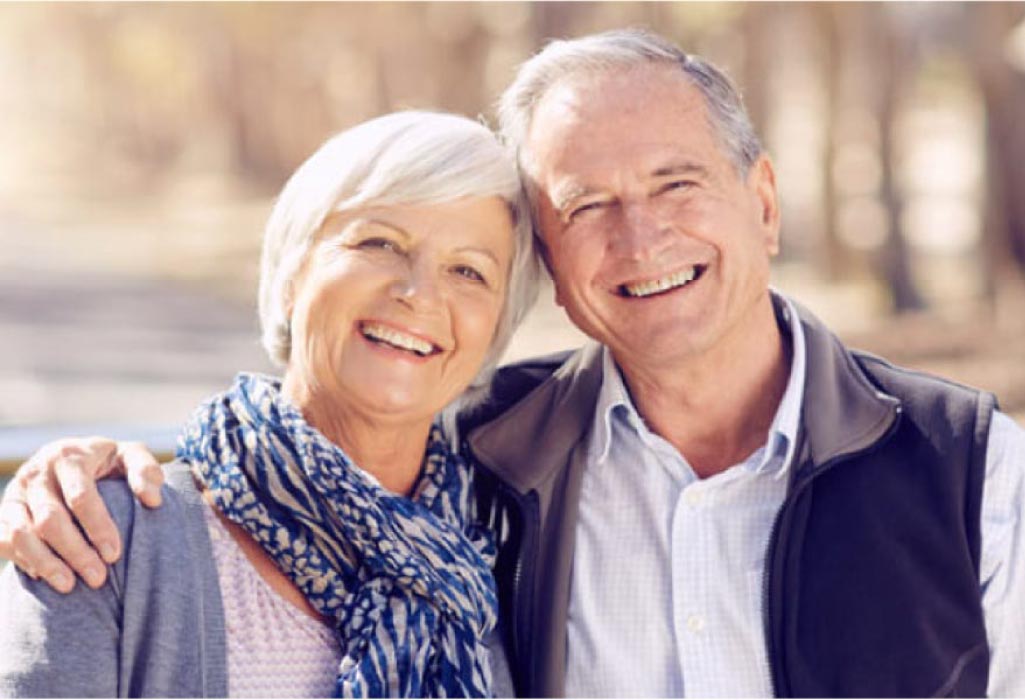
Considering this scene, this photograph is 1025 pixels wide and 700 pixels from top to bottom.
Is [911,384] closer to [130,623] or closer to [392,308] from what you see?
[392,308]

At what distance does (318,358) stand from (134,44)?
133 ft

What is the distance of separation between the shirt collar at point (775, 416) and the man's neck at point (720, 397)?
4cm

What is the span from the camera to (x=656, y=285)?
2797 mm

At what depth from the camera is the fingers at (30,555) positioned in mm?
2232

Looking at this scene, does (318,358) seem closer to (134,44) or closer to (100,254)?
(100,254)

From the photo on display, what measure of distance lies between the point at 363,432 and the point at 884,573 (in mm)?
936

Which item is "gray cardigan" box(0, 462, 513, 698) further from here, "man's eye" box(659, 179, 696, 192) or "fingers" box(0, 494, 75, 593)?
"man's eye" box(659, 179, 696, 192)

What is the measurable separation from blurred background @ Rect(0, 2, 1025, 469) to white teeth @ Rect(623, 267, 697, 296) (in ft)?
1.81

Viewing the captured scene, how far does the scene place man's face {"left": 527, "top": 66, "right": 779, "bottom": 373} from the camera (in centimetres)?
279

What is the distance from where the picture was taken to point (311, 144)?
3247cm

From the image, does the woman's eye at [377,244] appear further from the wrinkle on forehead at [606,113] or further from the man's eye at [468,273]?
the wrinkle on forehead at [606,113]

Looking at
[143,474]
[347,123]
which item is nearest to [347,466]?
[143,474]

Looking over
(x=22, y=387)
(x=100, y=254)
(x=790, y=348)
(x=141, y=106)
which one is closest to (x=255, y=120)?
(x=100, y=254)

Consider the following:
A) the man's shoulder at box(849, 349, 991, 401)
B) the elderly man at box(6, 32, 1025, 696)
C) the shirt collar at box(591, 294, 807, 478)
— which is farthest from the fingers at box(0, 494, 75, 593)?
the man's shoulder at box(849, 349, 991, 401)
